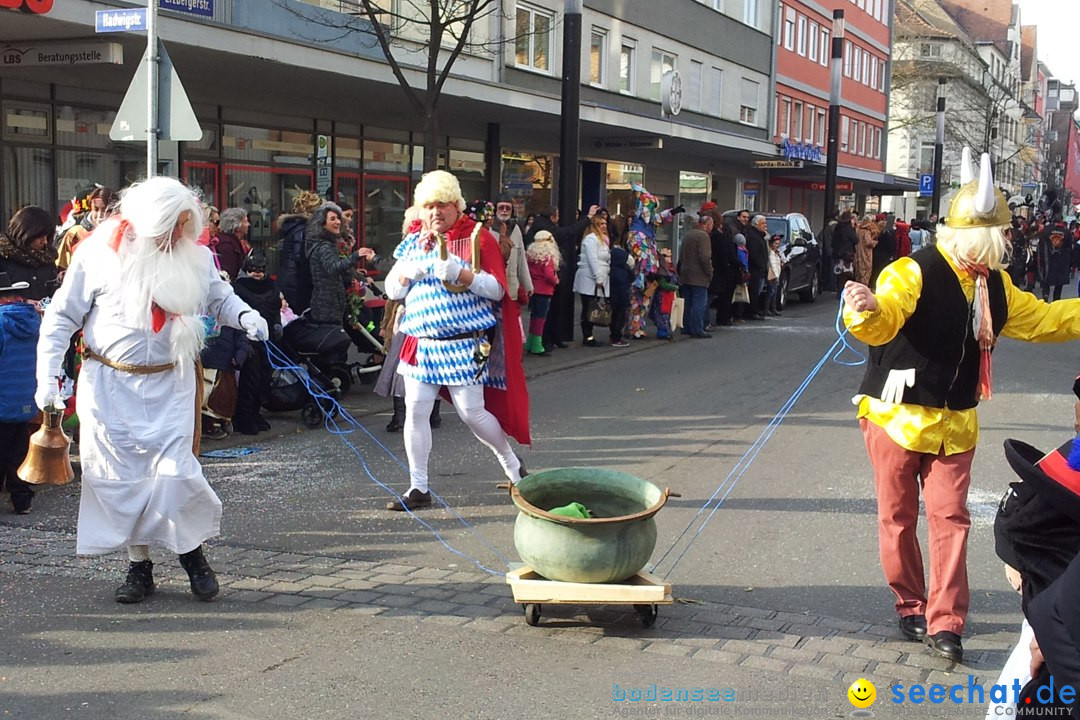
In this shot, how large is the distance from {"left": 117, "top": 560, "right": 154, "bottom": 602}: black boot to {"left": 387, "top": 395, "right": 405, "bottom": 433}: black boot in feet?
13.9

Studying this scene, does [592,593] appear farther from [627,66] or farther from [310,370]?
[627,66]

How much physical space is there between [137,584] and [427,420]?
212 centimetres

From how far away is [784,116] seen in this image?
41.0m

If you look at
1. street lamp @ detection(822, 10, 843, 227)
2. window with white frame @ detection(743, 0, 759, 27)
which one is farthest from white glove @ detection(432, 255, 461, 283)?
window with white frame @ detection(743, 0, 759, 27)

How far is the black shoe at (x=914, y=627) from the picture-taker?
4.91 m

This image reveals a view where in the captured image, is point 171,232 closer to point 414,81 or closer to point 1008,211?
point 1008,211

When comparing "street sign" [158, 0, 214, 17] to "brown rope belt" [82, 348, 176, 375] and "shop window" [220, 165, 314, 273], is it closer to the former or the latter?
"brown rope belt" [82, 348, 176, 375]

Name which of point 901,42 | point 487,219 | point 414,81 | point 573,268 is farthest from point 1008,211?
point 901,42

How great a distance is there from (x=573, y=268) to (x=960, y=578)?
11.3 metres

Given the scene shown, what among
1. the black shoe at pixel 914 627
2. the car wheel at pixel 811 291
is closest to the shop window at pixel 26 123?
the black shoe at pixel 914 627

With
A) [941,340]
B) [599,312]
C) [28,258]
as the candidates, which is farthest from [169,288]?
[599,312]

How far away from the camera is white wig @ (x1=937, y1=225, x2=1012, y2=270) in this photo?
4.68 metres

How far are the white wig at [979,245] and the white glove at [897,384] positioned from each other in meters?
0.50

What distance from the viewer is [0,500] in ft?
23.6
